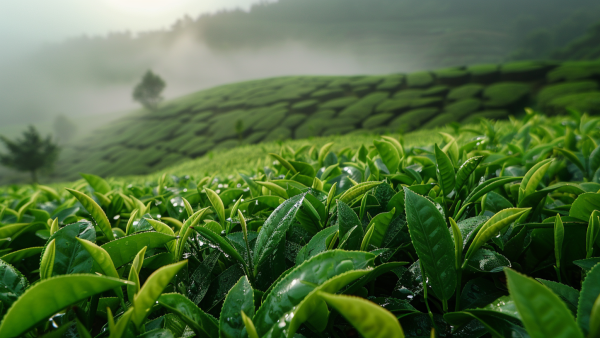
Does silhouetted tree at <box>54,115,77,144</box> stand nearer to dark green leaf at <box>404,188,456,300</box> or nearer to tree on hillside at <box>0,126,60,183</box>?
tree on hillside at <box>0,126,60,183</box>

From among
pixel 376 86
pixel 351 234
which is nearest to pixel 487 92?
pixel 376 86

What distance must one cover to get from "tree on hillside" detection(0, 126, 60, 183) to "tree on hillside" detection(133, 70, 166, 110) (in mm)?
12116

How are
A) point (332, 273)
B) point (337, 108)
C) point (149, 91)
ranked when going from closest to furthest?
point (332, 273) < point (337, 108) < point (149, 91)

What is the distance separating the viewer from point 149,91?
128ft

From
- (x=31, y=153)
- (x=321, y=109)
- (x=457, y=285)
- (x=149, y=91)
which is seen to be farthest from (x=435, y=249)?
(x=149, y=91)

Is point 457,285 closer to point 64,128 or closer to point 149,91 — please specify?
point 149,91

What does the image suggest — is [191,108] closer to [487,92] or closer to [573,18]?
[487,92]

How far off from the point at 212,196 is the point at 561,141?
1470 millimetres

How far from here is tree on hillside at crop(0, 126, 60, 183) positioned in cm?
2697

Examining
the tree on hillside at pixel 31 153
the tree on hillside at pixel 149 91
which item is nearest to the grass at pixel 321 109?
the tree on hillside at pixel 31 153

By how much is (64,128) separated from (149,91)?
18.3 meters

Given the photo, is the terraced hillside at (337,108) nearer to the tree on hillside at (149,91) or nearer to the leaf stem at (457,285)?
the tree on hillside at (149,91)

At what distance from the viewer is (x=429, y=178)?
0.93 meters

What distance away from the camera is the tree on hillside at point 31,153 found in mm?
Result: 26969
